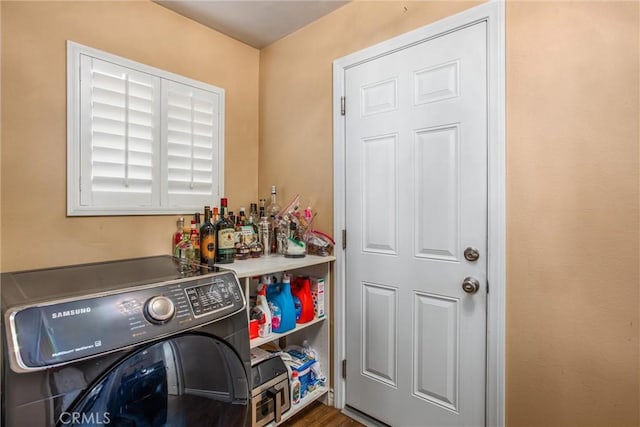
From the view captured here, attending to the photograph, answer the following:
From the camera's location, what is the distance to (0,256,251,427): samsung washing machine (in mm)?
791

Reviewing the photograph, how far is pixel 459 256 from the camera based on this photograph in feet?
4.68

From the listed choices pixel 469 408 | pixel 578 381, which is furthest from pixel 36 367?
pixel 578 381

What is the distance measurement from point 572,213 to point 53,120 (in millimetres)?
2196

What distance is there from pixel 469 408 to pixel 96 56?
239 cm

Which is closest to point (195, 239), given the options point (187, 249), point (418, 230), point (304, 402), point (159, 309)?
point (187, 249)

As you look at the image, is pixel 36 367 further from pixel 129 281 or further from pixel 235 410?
pixel 235 410

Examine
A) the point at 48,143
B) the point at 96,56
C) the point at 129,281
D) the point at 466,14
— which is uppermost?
the point at 466,14

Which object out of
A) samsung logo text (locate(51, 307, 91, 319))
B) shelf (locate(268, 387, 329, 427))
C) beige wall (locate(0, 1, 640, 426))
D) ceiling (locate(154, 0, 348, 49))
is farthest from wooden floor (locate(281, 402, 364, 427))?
ceiling (locate(154, 0, 348, 49))

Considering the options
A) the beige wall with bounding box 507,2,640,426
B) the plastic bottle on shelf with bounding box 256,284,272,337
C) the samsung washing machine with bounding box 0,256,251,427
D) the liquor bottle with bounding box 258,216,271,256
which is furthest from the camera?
the liquor bottle with bounding box 258,216,271,256

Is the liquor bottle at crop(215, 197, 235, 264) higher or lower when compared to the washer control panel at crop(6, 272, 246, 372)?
higher

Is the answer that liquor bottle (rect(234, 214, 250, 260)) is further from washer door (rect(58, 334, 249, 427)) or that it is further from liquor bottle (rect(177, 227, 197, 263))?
washer door (rect(58, 334, 249, 427))

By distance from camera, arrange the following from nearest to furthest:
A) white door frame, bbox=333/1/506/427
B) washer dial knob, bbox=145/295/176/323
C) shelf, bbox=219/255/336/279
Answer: washer dial knob, bbox=145/295/176/323 → white door frame, bbox=333/1/506/427 → shelf, bbox=219/255/336/279

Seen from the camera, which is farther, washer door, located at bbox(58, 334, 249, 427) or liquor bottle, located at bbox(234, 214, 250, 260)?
liquor bottle, located at bbox(234, 214, 250, 260)

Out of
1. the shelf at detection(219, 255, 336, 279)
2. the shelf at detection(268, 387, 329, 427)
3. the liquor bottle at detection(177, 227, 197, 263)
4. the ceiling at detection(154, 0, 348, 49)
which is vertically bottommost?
the shelf at detection(268, 387, 329, 427)
